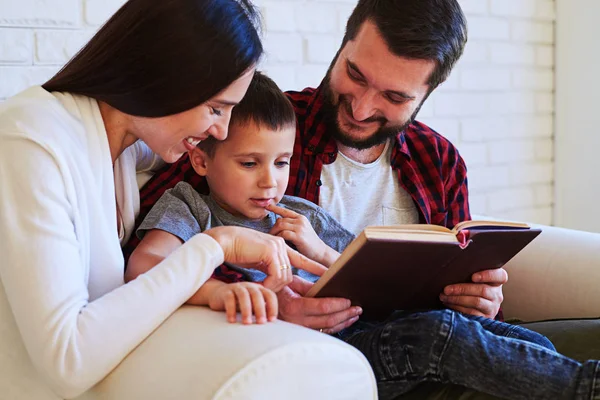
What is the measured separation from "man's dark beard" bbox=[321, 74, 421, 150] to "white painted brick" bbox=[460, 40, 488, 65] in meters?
1.10

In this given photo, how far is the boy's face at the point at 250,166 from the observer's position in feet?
5.23

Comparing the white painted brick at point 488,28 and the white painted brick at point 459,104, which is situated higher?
the white painted brick at point 488,28

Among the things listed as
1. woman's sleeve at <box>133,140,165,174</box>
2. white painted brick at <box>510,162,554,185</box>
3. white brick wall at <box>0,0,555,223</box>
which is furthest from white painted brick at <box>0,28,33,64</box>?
white painted brick at <box>510,162,554,185</box>

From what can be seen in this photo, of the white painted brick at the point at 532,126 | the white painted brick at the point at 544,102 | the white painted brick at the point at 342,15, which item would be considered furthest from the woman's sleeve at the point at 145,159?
the white painted brick at the point at 544,102

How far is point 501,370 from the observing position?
4.24 feet

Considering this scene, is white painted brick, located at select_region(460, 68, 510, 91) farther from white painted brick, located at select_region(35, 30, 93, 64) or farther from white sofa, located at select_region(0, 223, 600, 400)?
white sofa, located at select_region(0, 223, 600, 400)

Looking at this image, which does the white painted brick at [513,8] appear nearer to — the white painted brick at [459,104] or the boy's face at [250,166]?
the white painted brick at [459,104]

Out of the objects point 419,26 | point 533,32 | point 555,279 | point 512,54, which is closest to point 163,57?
point 419,26

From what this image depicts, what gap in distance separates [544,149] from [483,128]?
42cm

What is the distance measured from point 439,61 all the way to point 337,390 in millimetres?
1005

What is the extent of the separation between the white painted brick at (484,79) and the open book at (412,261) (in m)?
1.49

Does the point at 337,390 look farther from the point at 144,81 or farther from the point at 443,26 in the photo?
the point at 443,26

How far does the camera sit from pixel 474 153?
3.05m

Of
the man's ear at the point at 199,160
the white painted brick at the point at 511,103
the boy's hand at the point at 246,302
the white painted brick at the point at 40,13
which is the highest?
the white painted brick at the point at 40,13
